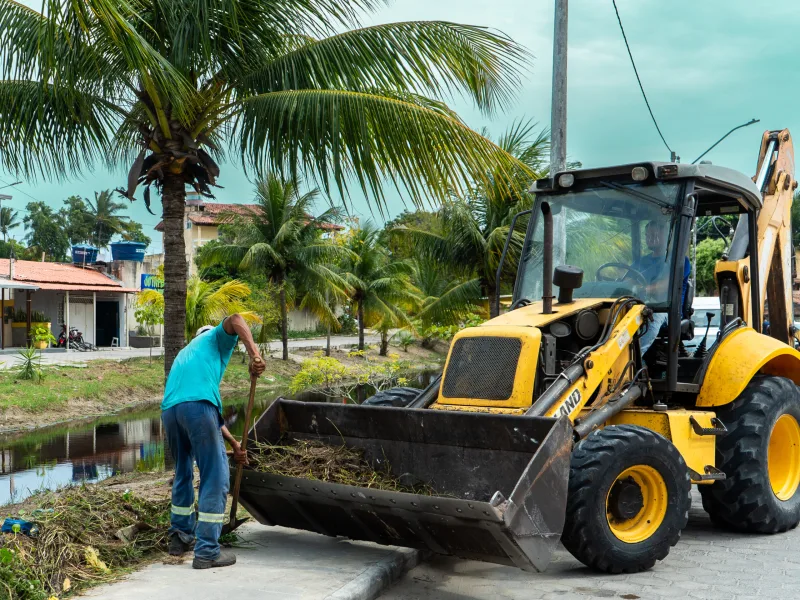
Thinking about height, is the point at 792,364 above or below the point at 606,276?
below

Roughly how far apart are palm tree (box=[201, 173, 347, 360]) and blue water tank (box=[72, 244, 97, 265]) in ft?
44.3

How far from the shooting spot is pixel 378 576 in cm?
603

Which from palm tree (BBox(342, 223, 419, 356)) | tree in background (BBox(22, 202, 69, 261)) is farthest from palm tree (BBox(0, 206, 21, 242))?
palm tree (BBox(342, 223, 419, 356))

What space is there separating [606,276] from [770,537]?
2.56m

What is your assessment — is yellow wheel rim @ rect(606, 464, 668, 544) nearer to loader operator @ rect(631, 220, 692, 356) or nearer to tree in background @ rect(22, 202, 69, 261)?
loader operator @ rect(631, 220, 692, 356)

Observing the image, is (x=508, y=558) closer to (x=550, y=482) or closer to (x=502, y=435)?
(x=550, y=482)

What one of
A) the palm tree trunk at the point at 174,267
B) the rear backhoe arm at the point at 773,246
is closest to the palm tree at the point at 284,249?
the palm tree trunk at the point at 174,267

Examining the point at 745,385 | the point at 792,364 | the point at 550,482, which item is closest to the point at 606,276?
the point at 745,385

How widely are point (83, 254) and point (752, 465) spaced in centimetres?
4505

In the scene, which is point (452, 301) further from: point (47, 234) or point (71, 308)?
point (47, 234)

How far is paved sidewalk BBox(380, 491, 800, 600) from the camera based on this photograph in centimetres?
593

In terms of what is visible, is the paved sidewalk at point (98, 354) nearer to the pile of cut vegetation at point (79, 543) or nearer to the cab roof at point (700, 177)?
the pile of cut vegetation at point (79, 543)

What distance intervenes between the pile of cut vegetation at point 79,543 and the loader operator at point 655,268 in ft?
13.6

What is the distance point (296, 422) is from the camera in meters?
7.41
